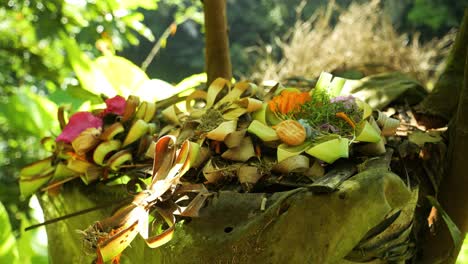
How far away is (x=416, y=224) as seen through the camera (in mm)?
545

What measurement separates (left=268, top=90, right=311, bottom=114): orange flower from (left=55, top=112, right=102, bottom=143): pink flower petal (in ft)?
0.81

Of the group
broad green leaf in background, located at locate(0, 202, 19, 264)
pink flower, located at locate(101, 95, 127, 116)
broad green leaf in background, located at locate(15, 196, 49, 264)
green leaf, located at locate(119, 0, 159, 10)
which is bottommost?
broad green leaf in background, located at locate(15, 196, 49, 264)

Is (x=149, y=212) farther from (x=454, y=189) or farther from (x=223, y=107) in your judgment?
(x=454, y=189)

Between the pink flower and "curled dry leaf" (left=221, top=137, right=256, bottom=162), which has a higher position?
"curled dry leaf" (left=221, top=137, right=256, bottom=162)

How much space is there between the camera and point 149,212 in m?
0.44

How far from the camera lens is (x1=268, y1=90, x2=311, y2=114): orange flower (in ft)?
1.74

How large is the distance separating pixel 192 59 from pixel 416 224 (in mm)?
8508

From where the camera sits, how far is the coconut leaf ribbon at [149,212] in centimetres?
40

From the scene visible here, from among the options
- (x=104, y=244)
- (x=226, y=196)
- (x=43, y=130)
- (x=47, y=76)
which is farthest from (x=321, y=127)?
(x=47, y=76)

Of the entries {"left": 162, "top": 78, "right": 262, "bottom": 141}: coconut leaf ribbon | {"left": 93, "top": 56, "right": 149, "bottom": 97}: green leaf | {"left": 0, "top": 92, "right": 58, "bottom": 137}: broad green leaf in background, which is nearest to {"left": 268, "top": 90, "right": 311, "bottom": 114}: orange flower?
{"left": 162, "top": 78, "right": 262, "bottom": 141}: coconut leaf ribbon

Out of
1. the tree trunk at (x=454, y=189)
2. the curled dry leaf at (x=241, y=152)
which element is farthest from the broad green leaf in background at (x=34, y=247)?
the tree trunk at (x=454, y=189)

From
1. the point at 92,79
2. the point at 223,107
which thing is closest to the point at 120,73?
the point at 92,79

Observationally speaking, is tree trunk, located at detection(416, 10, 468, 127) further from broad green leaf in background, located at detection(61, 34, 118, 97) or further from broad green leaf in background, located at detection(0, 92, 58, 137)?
broad green leaf in background, located at detection(0, 92, 58, 137)

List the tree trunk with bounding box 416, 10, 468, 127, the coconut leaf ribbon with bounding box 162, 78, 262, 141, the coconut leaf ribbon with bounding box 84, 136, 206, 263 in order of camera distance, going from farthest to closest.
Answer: the tree trunk with bounding box 416, 10, 468, 127, the coconut leaf ribbon with bounding box 162, 78, 262, 141, the coconut leaf ribbon with bounding box 84, 136, 206, 263
